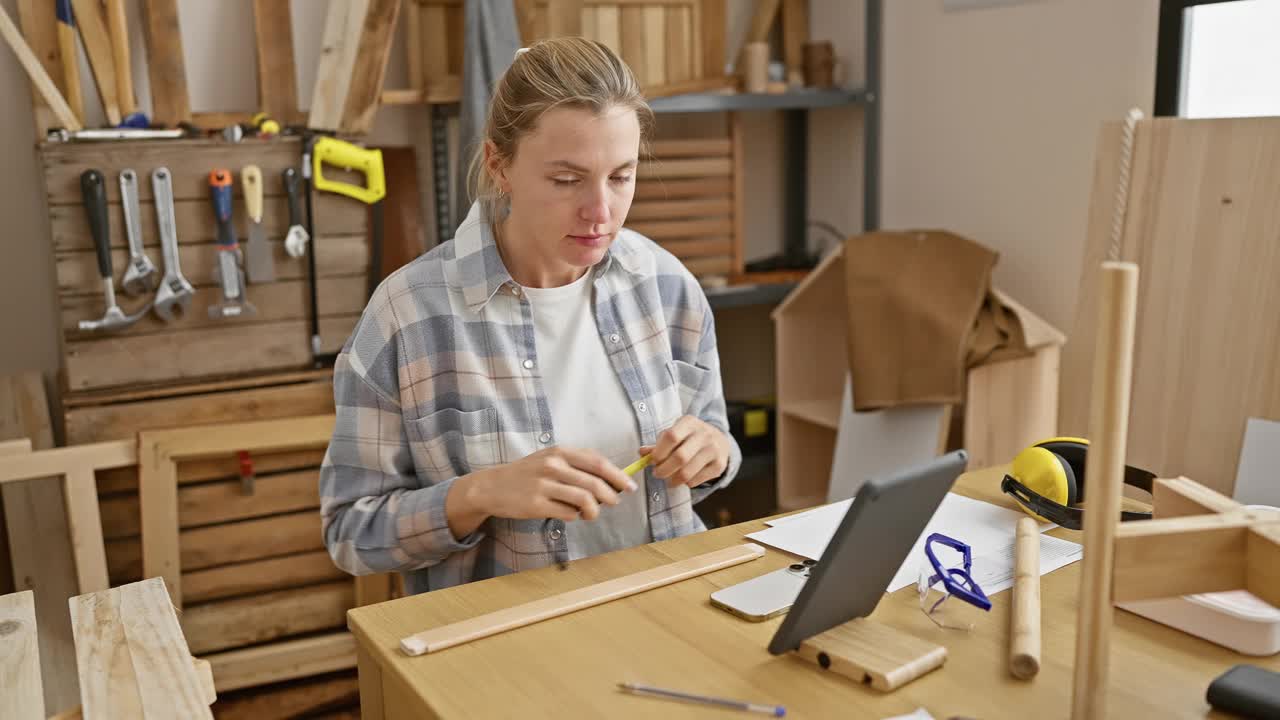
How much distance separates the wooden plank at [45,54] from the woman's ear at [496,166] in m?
1.30

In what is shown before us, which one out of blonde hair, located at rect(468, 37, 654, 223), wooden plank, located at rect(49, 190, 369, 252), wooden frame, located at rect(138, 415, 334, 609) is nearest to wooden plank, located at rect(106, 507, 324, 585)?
wooden frame, located at rect(138, 415, 334, 609)

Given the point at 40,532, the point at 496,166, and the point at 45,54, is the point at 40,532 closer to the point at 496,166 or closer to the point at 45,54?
the point at 45,54

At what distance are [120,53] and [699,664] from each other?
2106 millimetres

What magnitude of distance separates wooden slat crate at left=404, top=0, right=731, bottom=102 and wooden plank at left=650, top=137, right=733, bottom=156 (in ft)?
0.48

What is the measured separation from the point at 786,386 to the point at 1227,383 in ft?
4.21

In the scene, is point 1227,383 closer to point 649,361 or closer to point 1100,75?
point 1100,75

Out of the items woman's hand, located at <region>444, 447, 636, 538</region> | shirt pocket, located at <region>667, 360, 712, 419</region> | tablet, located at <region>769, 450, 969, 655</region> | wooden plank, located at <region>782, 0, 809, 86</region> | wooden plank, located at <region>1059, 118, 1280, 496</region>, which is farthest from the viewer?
wooden plank, located at <region>782, 0, 809, 86</region>

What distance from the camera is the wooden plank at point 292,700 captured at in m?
2.50

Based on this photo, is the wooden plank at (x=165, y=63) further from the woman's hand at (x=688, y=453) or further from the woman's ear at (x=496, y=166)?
the woman's hand at (x=688, y=453)

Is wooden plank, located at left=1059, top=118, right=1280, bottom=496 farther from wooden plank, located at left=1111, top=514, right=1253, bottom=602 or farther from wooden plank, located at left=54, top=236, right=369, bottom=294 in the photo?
wooden plank, located at left=54, top=236, right=369, bottom=294

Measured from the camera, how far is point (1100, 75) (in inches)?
103

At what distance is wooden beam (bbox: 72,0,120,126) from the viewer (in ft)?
7.91

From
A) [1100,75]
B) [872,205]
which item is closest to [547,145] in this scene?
[1100,75]

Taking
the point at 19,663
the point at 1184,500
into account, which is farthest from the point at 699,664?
the point at 19,663
